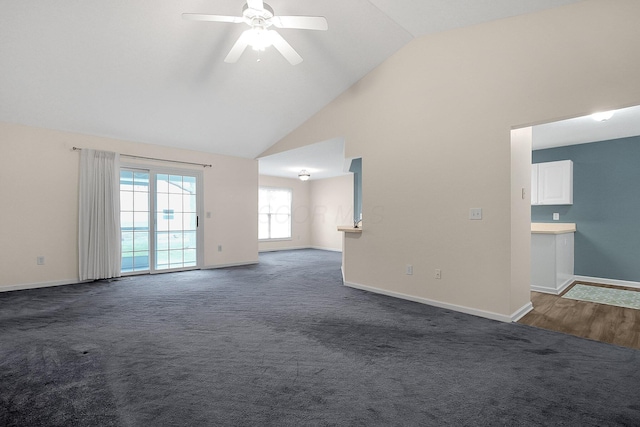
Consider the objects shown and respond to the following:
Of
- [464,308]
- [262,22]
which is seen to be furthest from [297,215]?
[262,22]

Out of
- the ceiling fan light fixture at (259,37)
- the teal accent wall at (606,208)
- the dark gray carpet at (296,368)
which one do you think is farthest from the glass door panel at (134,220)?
the teal accent wall at (606,208)

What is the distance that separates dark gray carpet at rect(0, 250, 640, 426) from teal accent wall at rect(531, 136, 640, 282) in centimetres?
336

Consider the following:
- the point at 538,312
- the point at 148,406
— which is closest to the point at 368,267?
the point at 538,312

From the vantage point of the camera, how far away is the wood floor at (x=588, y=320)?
275cm

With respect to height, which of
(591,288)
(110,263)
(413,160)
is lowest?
(591,288)

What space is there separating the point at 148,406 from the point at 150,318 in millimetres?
1712

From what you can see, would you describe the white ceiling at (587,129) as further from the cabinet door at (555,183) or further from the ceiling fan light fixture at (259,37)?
the ceiling fan light fixture at (259,37)

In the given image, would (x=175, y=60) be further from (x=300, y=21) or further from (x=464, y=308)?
(x=464, y=308)

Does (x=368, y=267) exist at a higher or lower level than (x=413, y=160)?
lower

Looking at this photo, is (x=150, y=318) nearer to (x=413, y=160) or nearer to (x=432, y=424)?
(x=432, y=424)

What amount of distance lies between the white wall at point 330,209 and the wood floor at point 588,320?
595cm

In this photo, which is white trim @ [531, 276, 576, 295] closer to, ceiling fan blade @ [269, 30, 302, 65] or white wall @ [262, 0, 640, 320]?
white wall @ [262, 0, 640, 320]

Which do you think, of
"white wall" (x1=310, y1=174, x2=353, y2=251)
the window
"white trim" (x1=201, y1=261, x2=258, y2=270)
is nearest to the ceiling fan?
"white trim" (x1=201, y1=261, x2=258, y2=270)

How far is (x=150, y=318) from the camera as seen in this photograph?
321 cm
